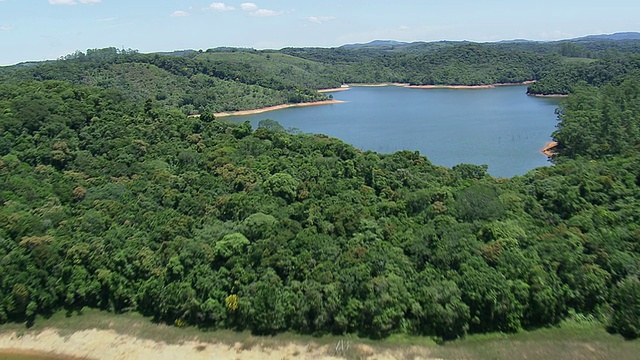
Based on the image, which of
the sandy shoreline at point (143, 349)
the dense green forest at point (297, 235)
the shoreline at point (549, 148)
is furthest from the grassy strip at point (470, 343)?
the shoreline at point (549, 148)

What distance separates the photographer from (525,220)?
2017 centimetres

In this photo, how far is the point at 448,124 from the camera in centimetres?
5775

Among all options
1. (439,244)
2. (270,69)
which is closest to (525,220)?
(439,244)

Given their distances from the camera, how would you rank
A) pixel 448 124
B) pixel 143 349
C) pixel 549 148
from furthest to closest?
pixel 448 124, pixel 549 148, pixel 143 349

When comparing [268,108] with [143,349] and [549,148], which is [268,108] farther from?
[143,349]

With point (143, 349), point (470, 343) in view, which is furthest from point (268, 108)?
point (470, 343)

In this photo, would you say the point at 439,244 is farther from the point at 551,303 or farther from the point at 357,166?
the point at 357,166

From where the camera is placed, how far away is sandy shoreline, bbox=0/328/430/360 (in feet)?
52.0

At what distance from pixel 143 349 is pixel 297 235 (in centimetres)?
691

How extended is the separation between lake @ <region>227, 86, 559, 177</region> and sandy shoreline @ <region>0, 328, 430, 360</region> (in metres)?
24.4

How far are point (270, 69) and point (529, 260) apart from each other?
9748 centimetres

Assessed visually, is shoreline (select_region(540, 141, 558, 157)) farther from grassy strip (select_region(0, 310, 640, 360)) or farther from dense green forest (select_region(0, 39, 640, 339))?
grassy strip (select_region(0, 310, 640, 360))

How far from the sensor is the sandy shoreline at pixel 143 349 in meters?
15.9

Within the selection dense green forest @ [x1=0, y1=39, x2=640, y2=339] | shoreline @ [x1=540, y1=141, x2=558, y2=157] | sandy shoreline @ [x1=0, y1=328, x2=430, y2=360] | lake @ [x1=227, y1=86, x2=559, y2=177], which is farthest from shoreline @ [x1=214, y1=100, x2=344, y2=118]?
sandy shoreline @ [x1=0, y1=328, x2=430, y2=360]
